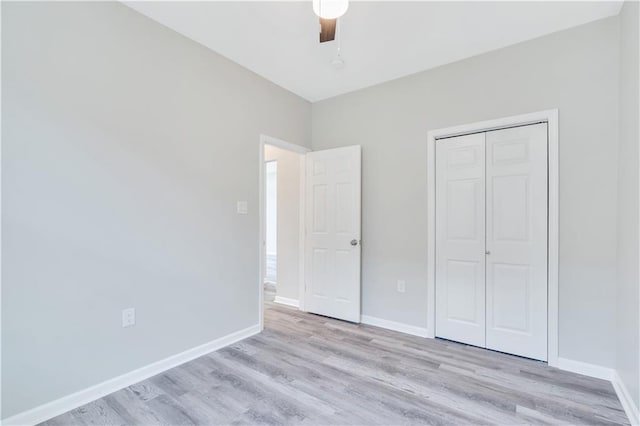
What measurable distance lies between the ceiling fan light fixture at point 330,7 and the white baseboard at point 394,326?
9.37 feet

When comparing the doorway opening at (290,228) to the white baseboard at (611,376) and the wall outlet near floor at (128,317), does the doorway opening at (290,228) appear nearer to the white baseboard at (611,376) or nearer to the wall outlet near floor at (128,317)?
the wall outlet near floor at (128,317)

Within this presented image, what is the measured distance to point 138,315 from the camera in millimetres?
2209

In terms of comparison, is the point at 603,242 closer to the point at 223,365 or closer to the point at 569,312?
the point at 569,312

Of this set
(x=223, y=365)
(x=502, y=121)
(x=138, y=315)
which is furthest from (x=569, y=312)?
(x=138, y=315)

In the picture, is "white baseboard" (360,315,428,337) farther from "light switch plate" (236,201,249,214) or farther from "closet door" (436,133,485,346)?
"light switch plate" (236,201,249,214)

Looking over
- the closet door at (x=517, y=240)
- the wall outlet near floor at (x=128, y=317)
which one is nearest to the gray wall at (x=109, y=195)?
the wall outlet near floor at (x=128, y=317)

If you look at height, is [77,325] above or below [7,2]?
below

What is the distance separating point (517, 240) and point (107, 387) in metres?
3.35

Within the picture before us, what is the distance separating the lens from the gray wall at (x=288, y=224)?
401 centimetres

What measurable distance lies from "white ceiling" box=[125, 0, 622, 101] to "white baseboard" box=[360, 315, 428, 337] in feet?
8.75

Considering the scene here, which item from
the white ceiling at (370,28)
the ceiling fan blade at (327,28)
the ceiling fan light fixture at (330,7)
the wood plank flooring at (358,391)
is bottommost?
the wood plank flooring at (358,391)

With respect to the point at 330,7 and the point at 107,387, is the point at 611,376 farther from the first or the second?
the point at 107,387

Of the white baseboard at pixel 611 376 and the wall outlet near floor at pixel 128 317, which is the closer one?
the white baseboard at pixel 611 376

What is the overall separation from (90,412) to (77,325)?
21.1 inches
